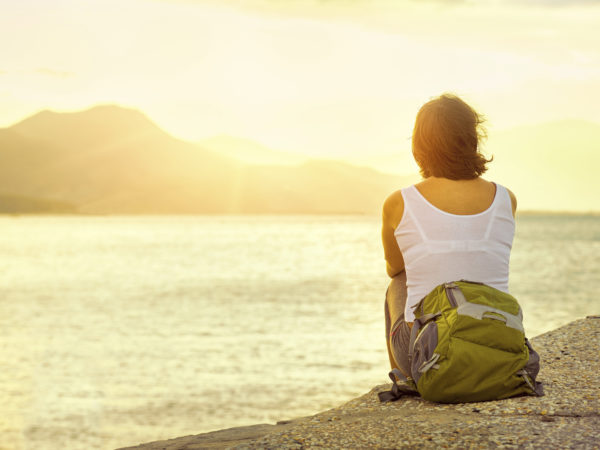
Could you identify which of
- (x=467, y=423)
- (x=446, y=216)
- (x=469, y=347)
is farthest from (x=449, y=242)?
(x=467, y=423)

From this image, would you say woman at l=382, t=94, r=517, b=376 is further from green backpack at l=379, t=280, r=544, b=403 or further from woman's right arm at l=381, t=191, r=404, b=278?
green backpack at l=379, t=280, r=544, b=403

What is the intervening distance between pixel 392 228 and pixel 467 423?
1.24 meters

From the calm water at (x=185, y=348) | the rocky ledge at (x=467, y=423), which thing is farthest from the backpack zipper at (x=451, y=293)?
the calm water at (x=185, y=348)

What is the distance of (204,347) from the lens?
16734 mm

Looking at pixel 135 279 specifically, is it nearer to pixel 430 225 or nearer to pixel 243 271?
pixel 243 271

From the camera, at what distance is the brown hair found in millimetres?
4305

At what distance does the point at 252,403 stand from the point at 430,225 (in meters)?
7.89

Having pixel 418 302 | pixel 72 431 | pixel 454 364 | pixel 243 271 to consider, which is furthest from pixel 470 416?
pixel 243 271

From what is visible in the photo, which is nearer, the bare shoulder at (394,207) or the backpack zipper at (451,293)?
the backpack zipper at (451,293)

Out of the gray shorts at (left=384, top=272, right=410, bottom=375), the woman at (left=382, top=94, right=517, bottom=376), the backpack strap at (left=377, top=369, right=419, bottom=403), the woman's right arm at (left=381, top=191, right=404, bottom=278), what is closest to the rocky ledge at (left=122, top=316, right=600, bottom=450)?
the backpack strap at (left=377, top=369, right=419, bottom=403)

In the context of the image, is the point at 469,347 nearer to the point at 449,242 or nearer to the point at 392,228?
the point at 449,242

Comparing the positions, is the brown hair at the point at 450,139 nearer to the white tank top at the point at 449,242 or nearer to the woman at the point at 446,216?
the woman at the point at 446,216

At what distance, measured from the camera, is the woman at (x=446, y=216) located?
4.19 meters

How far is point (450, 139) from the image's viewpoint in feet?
14.1
